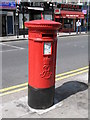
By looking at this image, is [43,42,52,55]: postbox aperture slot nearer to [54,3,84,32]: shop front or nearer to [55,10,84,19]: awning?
[54,3,84,32]: shop front

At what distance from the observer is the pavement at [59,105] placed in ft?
11.8

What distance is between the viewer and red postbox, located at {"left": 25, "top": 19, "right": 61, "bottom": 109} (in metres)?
3.56

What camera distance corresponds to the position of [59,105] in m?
3.99

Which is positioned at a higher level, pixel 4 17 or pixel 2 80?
pixel 4 17

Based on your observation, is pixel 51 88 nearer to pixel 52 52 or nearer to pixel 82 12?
pixel 52 52

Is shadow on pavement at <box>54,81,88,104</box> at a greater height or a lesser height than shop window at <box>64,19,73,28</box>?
lesser

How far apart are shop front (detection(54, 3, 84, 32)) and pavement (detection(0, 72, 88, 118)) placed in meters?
19.9

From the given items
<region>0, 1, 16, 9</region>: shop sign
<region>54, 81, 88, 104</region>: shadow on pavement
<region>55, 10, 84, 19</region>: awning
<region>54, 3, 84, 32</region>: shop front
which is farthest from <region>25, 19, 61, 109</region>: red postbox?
<region>55, 10, 84, 19</region>: awning

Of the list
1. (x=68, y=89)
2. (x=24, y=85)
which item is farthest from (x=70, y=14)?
(x=68, y=89)

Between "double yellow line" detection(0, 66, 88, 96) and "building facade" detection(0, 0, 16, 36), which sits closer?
"double yellow line" detection(0, 66, 88, 96)

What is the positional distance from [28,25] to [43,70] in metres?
0.93

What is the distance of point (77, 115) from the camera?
357 cm

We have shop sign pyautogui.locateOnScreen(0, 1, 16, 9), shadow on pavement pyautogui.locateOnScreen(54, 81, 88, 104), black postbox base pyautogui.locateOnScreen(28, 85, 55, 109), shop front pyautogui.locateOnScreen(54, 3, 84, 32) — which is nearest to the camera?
black postbox base pyautogui.locateOnScreen(28, 85, 55, 109)

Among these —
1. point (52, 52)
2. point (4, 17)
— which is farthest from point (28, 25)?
point (4, 17)
